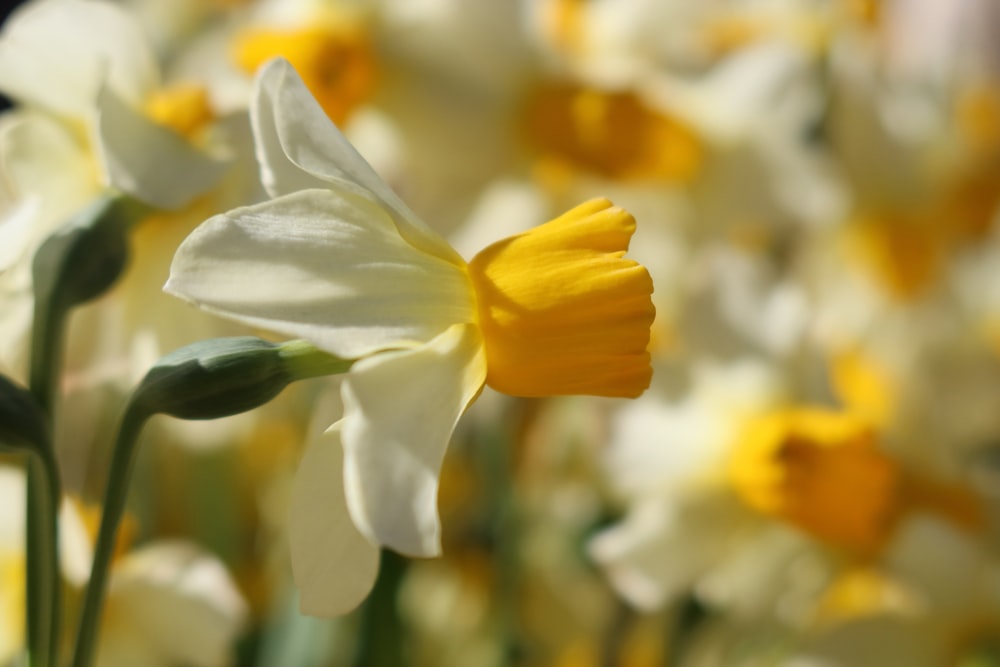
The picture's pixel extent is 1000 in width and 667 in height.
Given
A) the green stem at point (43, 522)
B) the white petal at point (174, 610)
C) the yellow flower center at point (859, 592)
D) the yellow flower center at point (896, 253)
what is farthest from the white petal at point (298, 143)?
the yellow flower center at point (896, 253)

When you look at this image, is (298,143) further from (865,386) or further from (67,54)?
(865,386)

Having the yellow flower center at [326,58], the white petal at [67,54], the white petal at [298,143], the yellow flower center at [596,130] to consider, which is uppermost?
the yellow flower center at [596,130]

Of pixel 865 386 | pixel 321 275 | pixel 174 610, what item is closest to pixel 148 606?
pixel 174 610

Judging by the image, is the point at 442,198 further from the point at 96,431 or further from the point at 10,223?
the point at 10,223

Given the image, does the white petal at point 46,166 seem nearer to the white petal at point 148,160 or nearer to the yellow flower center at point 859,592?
the white petal at point 148,160

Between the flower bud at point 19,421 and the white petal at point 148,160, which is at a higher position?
the white petal at point 148,160

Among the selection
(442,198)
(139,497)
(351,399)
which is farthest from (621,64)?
(351,399)
